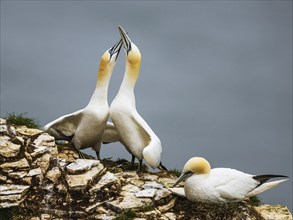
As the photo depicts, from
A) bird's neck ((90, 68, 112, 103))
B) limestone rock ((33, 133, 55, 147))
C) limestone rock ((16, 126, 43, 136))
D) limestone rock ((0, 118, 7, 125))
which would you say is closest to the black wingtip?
bird's neck ((90, 68, 112, 103))

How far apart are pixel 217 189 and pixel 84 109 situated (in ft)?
14.7

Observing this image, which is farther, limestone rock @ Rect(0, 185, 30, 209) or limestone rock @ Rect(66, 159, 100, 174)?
limestone rock @ Rect(66, 159, 100, 174)

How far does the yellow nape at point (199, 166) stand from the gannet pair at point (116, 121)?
1.31 m

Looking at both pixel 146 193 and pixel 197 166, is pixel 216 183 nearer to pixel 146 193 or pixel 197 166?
pixel 197 166

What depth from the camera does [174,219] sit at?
48.2 feet

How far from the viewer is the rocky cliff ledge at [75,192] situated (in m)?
14.4

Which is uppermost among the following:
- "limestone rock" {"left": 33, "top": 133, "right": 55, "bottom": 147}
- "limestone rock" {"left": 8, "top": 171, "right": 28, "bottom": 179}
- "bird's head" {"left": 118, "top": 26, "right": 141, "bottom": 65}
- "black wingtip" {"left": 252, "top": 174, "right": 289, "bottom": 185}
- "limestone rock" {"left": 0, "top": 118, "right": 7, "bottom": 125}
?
"bird's head" {"left": 118, "top": 26, "right": 141, "bottom": 65}

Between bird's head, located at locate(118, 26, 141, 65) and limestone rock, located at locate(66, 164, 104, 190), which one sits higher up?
bird's head, located at locate(118, 26, 141, 65)

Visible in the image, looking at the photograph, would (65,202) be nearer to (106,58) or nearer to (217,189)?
(217,189)

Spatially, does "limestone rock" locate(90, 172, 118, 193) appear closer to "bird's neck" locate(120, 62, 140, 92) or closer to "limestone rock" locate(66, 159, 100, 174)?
"limestone rock" locate(66, 159, 100, 174)

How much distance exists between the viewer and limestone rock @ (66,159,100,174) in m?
15.3

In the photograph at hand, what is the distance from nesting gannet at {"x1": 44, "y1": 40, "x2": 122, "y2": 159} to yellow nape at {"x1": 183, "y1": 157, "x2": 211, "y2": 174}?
326 centimetres

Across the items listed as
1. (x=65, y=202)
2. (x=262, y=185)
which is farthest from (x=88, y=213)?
(x=262, y=185)

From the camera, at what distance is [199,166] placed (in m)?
14.8
